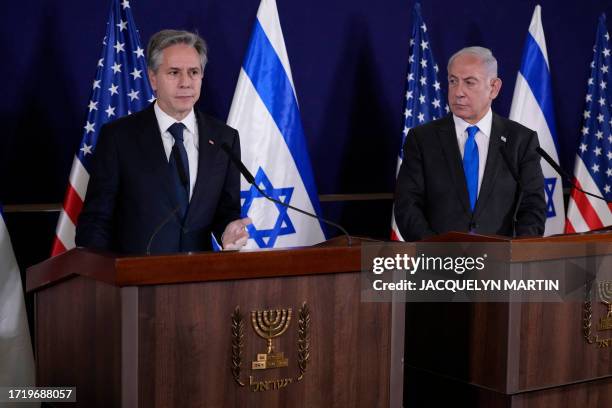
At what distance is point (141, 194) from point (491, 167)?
4.66ft

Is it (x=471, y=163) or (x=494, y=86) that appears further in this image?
(x=494, y=86)

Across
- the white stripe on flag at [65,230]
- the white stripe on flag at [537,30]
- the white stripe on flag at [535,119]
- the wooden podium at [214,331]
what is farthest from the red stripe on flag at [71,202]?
the white stripe on flag at [537,30]

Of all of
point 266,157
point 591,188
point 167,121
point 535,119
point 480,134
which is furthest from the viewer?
point 591,188

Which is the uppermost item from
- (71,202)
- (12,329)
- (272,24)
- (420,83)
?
(272,24)

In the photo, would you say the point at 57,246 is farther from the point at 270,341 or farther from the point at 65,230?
the point at 270,341

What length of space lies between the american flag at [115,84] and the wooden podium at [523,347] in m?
1.58

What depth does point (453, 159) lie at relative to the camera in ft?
11.3

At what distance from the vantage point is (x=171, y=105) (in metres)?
2.94

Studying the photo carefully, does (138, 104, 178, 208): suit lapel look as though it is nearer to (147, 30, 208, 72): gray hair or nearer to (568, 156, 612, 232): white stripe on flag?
(147, 30, 208, 72): gray hair

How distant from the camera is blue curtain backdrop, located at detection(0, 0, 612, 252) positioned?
3834 mm

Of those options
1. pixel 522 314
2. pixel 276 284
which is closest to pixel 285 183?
pixel 522 314

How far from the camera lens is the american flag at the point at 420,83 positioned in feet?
15.4

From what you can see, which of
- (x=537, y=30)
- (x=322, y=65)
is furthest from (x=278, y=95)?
(x=537, y=30)

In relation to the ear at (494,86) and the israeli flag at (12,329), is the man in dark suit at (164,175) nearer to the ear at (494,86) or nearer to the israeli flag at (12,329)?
the israeli flag at (12,329)
